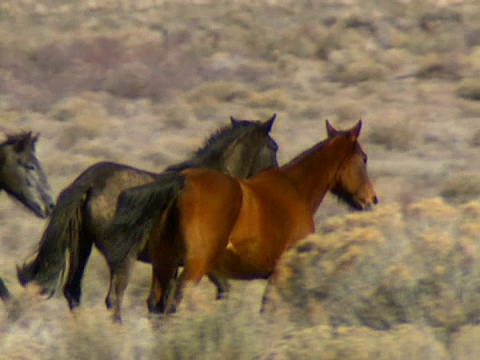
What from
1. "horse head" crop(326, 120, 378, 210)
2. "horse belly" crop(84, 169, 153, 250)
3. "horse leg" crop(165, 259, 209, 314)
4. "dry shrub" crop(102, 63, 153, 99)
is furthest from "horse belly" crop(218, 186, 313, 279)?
"dry shrub" crop(102, 63, 153, 99)

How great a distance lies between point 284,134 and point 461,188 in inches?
255

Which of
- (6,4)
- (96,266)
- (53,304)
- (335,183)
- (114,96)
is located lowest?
(6,4)

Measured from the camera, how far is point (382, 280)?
7172 mm

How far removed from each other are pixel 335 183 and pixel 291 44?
2201 centimetres

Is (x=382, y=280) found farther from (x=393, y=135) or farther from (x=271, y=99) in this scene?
(x=271, y=99)

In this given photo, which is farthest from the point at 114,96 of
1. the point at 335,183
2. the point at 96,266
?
the point at 335,183

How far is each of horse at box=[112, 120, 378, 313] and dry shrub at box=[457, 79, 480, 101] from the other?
16.2m

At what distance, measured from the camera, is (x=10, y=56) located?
29.6 m

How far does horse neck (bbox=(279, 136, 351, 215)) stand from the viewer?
8.18 meters

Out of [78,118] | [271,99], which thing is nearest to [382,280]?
[78,118]

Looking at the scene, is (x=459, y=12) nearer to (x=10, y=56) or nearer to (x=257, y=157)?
(x=10, y=56)

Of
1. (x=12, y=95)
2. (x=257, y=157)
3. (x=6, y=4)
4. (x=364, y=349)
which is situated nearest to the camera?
(x=364, y=349)

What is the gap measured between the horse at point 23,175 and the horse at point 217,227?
6.46 feet

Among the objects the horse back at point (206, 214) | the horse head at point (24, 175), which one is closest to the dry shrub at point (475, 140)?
the horse head at point (24, 175)
